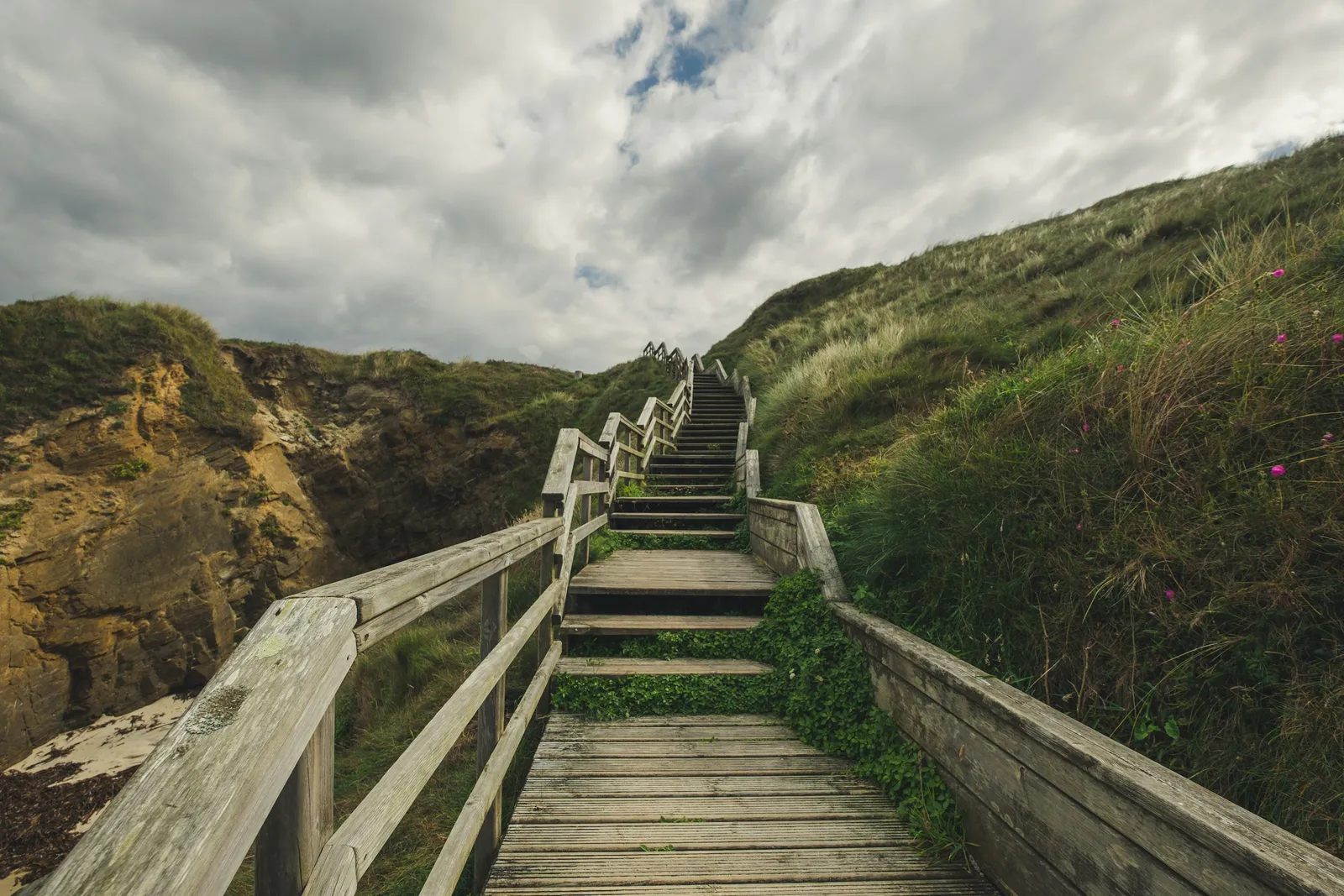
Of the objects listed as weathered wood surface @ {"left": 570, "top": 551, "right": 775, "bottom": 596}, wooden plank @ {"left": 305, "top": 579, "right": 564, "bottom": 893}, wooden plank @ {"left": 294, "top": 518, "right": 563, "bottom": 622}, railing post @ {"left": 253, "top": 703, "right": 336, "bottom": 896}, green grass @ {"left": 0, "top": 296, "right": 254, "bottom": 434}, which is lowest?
weathered wood surface @ {"left": 570, "top": 551, "right": 775, "bottom": 596}

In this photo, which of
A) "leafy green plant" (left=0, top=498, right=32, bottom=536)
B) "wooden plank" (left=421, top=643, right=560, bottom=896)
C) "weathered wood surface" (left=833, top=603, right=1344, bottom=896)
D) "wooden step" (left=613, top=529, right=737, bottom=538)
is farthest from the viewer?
"leafy green plant" (left=0, top=498, right=32, bottom=536)

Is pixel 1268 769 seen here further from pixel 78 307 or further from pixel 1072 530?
pixel 78 307

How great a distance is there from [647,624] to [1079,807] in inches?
105

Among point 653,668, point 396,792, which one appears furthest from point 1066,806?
point 653,668

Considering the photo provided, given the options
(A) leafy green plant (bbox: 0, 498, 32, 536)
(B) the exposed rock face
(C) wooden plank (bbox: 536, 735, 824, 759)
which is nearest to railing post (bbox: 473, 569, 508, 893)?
(C) wooden plank (bbox: 536, 735, 824, 759)

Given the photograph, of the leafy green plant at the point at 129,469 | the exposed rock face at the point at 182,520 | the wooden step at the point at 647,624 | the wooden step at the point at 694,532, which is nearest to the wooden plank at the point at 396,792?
the wooden step at the point at 647,624

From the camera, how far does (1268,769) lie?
152cm

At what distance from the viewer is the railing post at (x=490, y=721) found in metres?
2.21

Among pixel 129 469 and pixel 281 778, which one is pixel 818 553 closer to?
pixel 281 778

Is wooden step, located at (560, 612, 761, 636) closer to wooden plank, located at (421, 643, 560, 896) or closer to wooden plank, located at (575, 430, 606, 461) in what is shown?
wooden plank, located at (421, 643, 560, 896)

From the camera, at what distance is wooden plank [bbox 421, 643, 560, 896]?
1.60 metres

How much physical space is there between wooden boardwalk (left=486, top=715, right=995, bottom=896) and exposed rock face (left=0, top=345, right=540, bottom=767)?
14030mm

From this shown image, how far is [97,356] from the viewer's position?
42.6ft

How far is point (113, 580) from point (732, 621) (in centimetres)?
1494
